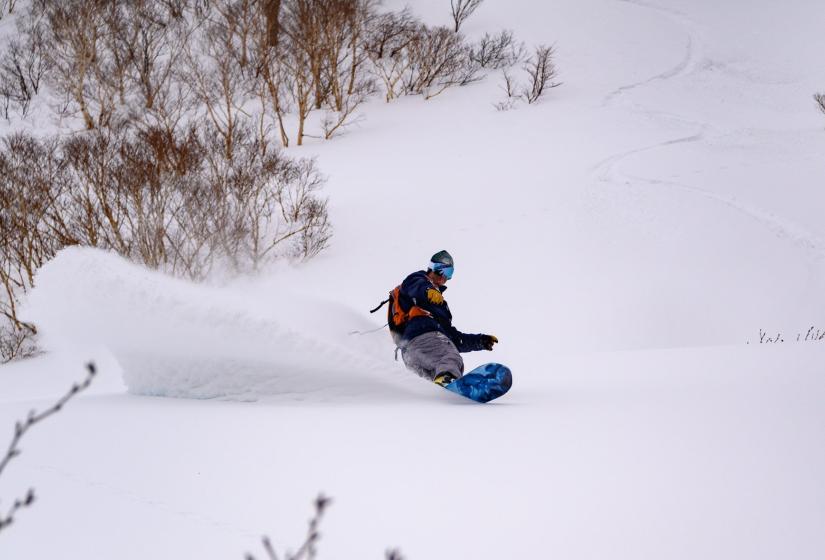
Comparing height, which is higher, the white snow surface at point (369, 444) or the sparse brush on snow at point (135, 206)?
the sparse brush on snow at point (135, 206)

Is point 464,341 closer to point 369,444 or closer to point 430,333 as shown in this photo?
point 430,333

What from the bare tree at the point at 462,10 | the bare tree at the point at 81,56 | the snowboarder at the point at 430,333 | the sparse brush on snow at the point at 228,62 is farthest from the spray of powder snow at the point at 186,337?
the bare tree at the point at 462,10

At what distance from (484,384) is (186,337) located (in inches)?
78.9

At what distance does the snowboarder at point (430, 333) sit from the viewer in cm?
404

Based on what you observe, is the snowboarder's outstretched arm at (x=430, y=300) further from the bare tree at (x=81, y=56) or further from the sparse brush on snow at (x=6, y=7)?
the sparse brush on snow at (x=6, y=7)

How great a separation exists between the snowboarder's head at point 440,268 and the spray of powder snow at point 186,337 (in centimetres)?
98

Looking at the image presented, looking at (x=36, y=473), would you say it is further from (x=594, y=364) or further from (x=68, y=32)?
(x=68, y=32)

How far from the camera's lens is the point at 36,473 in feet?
7.58

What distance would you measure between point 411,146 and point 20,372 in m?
13.7

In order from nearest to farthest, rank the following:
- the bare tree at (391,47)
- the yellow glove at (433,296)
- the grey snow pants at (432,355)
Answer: the grey snow pants at (432,355)
the yellow glove at (433,296)
the bare tree at (391,47)

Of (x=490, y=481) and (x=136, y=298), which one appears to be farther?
(x=136, y=298)

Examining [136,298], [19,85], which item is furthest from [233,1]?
[136,298]

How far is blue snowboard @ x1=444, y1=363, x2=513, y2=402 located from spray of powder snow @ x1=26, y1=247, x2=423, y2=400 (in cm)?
45

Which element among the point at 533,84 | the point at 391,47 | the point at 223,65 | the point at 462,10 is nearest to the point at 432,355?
the point at 223,65
